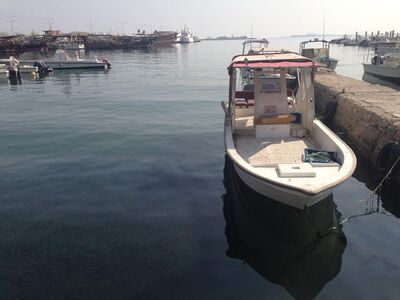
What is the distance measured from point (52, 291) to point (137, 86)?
30612 millimetres

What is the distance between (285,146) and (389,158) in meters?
3.44

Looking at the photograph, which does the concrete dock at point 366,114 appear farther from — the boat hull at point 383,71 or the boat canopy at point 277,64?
the boat hull at point 383,71

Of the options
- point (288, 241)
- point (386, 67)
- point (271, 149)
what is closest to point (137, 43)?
point (386, 67)

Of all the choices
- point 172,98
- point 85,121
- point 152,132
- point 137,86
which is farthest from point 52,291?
point 137,86

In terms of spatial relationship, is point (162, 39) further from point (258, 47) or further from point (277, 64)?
point (277, 64)

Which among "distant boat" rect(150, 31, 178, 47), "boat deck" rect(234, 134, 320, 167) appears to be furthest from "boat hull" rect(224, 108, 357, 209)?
"distant boat" rect(150, 31, 178, 47)

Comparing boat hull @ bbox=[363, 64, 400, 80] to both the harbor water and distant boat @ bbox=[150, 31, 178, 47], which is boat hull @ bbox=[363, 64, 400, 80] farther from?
distant boat @ bbox=[150, 31, 178, 47]

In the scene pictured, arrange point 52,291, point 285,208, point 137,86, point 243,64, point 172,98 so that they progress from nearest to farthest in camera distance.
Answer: point 52,291
point 285,208
point 243,64
point 172,98
point 137,86

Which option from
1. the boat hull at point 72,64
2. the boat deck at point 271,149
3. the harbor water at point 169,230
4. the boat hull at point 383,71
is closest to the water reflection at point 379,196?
the harbor water at point 169,230

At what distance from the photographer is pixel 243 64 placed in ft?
36.0

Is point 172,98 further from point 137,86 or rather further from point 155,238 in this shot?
point 155,238

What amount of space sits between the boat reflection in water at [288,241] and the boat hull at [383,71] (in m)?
23.2

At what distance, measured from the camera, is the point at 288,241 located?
8.62 meters

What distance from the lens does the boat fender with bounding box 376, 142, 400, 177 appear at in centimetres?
1144
